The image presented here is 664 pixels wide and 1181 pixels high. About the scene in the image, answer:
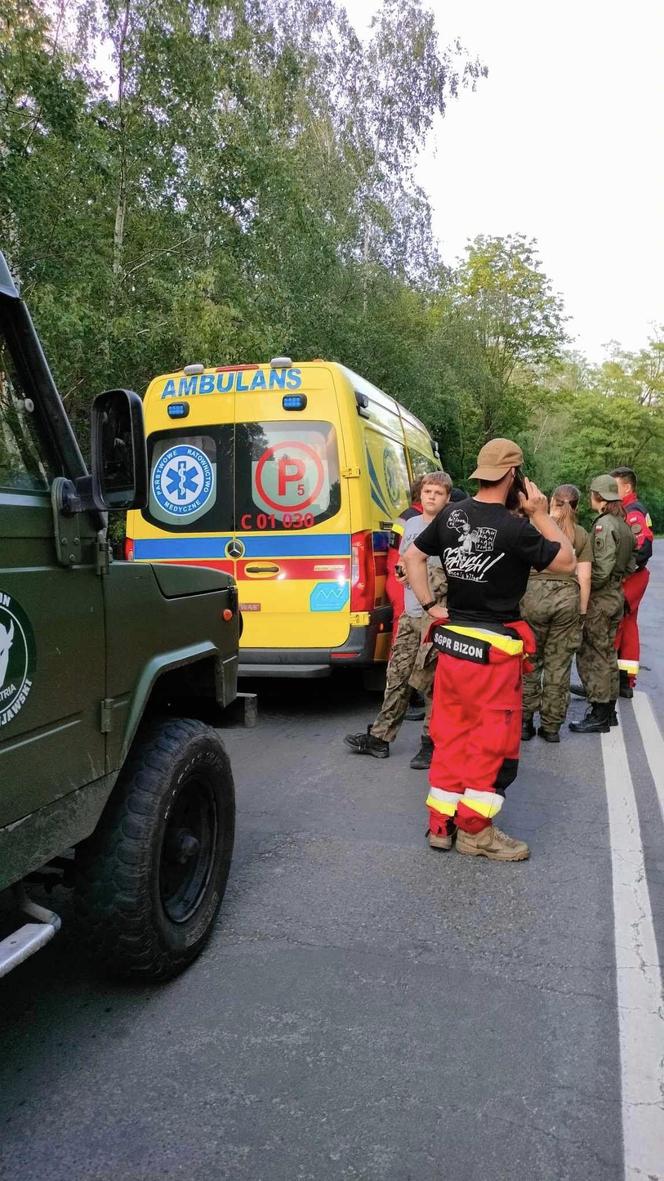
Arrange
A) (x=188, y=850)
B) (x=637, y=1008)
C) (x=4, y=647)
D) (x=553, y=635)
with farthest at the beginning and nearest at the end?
1. (x=553, y=635)
2. (x=188, y=850)
3. (x=637, y=1008)
4. (x=4, y=647)

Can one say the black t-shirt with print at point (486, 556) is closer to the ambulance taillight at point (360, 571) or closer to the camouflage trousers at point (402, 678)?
the camouflage trousers at point (402, 678)

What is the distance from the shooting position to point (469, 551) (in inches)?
158

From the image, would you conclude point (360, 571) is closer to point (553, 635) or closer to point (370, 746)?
point (370, 746)

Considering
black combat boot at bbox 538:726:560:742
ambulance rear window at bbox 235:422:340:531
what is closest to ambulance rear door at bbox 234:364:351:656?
ambulance rear window at bbox 235:422:340:531

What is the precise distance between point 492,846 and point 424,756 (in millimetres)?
1484

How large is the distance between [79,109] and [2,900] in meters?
10.5

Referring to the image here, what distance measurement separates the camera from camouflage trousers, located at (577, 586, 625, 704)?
667cm

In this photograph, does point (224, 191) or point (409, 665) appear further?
point (224, 191)

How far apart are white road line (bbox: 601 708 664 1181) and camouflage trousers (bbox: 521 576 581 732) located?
1.60 m

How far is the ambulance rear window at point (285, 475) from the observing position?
6.40m

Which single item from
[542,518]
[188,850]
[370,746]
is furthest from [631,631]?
[188,850]

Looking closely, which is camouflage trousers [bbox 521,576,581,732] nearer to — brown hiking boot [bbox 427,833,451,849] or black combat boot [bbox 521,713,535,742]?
black combat boot [bbox 521,713,535,742]

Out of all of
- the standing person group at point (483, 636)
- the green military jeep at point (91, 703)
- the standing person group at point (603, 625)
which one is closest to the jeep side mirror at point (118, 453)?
the green military jeep at point (91, 703)

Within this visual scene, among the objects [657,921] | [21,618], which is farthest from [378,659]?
[21,618]
